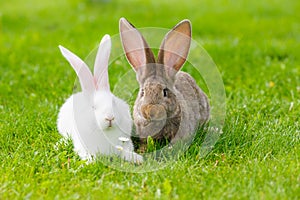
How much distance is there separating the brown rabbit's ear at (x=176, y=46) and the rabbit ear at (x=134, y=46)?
11cm

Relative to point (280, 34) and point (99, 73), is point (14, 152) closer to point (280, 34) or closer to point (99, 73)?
point (99, 73)

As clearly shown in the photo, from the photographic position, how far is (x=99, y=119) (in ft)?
12.9

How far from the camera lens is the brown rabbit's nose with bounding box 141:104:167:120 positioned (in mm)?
3902

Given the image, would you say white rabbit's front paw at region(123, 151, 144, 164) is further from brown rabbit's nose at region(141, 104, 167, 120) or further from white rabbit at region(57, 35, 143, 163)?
brown rabbit's nose at region(141, 104, 167, 120)

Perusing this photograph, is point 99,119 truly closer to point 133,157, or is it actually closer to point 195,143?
point 133,157

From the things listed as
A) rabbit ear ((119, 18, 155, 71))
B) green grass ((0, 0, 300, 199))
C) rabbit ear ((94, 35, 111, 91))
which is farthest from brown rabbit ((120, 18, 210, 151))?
green grass ((0, 0, 300, 199))

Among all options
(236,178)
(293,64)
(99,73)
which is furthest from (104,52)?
(293,64)

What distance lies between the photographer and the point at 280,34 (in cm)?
887

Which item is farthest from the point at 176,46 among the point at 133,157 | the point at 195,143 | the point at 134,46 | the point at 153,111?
the point at 133,157

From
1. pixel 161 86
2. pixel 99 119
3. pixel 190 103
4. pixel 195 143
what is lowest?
pixel 195 143

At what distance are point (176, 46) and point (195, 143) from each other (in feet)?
2.65

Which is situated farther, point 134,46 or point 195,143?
point 195,143

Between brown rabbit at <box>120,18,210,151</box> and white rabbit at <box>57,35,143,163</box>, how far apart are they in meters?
0.17

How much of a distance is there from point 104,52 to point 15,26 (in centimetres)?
571
